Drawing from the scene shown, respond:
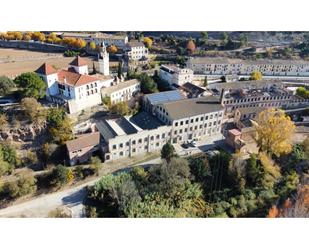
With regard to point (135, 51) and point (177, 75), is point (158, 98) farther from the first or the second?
point (135, 51)

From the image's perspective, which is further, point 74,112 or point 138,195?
point 74,112

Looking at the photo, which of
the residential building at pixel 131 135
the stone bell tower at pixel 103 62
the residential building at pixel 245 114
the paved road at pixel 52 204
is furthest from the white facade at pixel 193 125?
the stone bell tower at pixel 103 62

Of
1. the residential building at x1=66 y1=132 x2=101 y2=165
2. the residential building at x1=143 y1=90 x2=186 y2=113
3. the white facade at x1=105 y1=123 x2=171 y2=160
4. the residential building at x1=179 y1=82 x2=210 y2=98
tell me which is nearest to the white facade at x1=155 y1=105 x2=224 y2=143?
the white facade at x1=105 y1=123 x2=171 y2=160

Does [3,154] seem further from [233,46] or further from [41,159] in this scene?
[233,46]

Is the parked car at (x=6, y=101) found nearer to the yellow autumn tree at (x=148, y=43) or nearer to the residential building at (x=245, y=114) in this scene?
the residential building at (x=245, y=114)

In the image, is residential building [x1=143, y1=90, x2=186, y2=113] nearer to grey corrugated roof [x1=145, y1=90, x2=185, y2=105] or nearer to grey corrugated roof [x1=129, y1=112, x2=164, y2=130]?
grey corrugated roof [x1=145, y1=90, x2=185, y2=105]

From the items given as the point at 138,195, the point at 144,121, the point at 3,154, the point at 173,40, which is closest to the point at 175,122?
the point at 144,121
